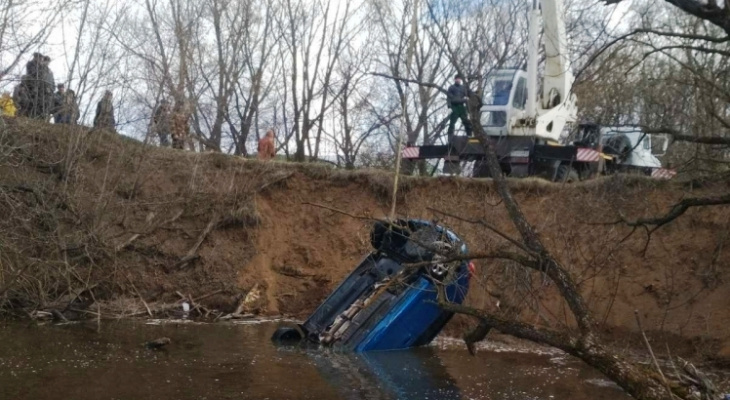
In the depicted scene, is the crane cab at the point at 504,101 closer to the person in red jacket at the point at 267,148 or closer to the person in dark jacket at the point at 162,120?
the person in red jacket at the point at 267,148

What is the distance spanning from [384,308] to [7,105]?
696 centimetres

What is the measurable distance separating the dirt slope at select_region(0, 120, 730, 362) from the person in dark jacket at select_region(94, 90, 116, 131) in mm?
386

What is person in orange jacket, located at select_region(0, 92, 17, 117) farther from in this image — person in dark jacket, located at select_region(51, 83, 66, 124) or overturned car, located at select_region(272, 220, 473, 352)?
overturned car, located at select_region(272, 220, 473, 352)

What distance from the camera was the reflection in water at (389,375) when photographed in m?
9.56

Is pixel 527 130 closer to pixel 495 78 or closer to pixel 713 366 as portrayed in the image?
pixel 495 78

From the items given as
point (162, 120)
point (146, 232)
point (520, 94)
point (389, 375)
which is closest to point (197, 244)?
point (146, 232)

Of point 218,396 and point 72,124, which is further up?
point 72,124

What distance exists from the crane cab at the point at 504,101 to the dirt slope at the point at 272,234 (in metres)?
1.88

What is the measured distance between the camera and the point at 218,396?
891 centimetres

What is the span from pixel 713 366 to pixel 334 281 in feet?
24.5

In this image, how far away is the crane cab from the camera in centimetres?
1941

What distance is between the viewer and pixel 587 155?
18641mm

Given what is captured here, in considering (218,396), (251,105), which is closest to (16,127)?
(218,396)

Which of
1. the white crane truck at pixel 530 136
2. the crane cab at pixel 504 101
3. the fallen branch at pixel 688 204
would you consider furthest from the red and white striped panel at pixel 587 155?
the fallen branch at pixel 688 204
